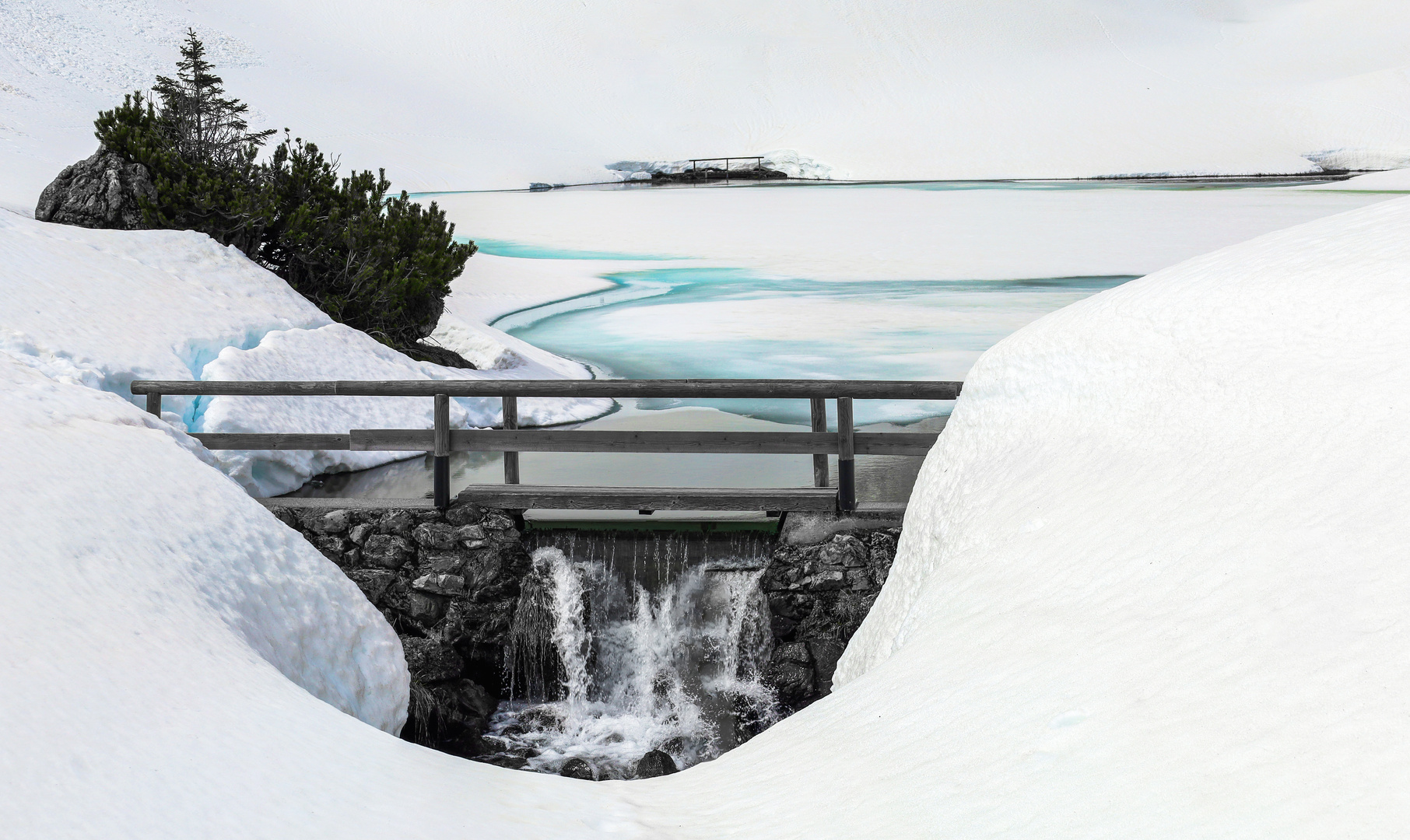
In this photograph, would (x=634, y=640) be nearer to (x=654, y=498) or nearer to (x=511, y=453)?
(x=654, y=498)

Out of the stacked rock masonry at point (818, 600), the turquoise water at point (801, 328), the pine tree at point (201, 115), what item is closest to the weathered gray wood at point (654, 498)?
the stacked rock masonry at point (818, 600)

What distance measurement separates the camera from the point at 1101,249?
9.04 metres

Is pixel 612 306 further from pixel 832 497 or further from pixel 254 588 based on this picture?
pixel 254 588

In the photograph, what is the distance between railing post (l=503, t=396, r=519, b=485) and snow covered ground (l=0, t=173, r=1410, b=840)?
8.98 feet

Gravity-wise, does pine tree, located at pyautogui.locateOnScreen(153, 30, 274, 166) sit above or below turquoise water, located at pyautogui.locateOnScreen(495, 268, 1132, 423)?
above

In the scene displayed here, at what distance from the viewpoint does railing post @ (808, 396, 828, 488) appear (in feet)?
18.1

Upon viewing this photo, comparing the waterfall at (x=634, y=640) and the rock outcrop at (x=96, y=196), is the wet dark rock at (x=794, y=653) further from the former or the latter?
the rock outcrop at (x=96, y=196)

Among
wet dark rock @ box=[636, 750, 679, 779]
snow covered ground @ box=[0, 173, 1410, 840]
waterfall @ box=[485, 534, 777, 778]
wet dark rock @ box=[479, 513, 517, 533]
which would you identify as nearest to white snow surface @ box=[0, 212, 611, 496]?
wet dark rock @ box=[479, 513, 517, 533]

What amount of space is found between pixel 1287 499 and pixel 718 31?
10.4 metres

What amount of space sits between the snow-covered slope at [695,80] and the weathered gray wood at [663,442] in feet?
19.6

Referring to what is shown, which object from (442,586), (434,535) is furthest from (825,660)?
(434,535)

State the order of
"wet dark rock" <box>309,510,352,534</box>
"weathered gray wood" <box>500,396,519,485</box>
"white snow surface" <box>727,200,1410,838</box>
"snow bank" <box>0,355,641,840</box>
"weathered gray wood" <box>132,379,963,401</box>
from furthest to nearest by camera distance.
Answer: "weathered gray wood" <box>500,396,519,485</box>, "wet dark rock" <box>309,510,352,534</box>, "weathered gray wood" <box>132,379,963,401</box>, "snow bank" <box>0,355,641,840</box>, "white snow surface" <box>727,200,1410,838</box>

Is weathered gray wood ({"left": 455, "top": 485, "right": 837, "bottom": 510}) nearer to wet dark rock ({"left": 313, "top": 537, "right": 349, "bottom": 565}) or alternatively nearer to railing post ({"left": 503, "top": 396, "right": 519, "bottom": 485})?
railing post ({"left": 503, "top": 396, "right": 519, "bottom": 485})

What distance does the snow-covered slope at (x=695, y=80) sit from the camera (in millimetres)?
9453
